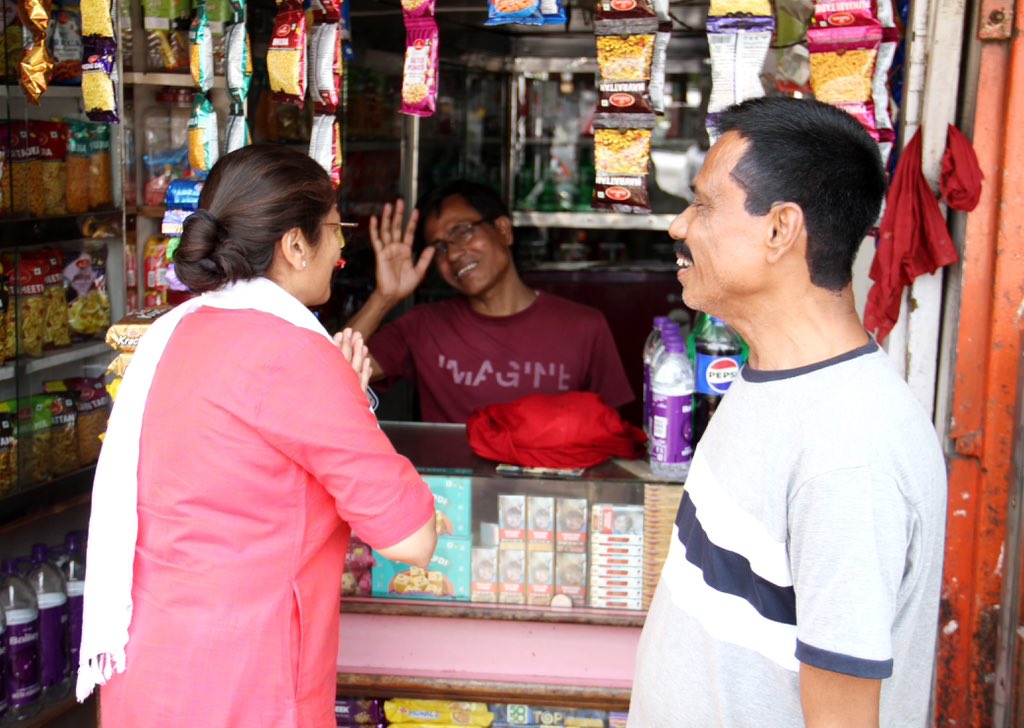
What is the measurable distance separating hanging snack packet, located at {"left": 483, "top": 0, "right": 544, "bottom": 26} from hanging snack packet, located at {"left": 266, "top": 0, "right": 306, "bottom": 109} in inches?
16.5

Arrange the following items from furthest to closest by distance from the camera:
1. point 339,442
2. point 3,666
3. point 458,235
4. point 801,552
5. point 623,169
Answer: point 458,235
point 3,666
point 623,169
point 339,442
point 801,552

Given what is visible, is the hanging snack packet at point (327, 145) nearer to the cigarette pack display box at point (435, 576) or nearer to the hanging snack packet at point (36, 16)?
the hanging snack packet at point (36, 16)

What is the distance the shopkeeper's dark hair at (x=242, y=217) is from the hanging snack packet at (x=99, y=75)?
0.70 m

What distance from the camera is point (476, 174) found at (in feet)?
17.5

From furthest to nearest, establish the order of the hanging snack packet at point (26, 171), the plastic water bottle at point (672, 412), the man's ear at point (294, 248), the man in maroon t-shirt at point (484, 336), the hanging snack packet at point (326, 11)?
the man in maroon t-shirt at point (484, 336), the hanging snack packet at point (26, 171), the hanging snack packet at point (326, 11), the plastic water bottle at point (672, 412), the man's ear at point (294, 248)

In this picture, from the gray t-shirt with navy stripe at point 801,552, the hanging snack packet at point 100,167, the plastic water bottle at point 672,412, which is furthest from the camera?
the hanging snack packet at point 100,167

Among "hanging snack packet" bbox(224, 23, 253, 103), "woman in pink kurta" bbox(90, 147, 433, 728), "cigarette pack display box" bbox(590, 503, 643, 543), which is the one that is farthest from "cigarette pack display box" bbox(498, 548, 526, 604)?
"hanging snack packet" bbox(224, 23, 253, 103)

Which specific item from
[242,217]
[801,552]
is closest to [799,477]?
[801,552]

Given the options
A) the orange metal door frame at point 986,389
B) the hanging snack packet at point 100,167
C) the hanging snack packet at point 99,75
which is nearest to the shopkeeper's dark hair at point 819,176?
the orange metal door frame at point 986,389

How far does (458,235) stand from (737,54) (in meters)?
1.31

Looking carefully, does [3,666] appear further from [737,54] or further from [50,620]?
[737,54]

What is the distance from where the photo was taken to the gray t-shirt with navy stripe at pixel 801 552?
1109 millimetres

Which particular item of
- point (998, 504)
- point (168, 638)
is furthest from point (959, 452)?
point (168, 638)

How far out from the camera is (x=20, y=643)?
2635mm
